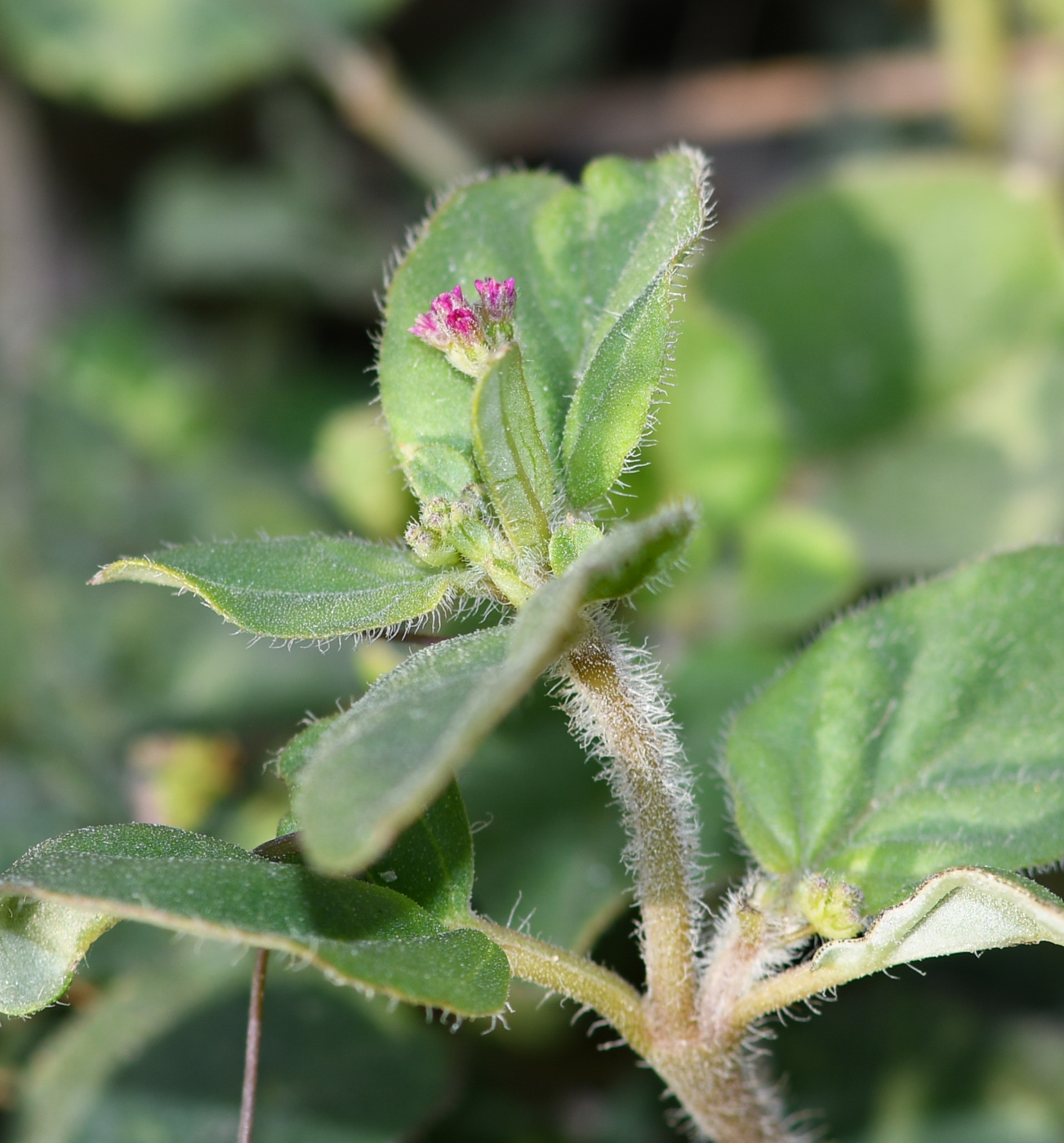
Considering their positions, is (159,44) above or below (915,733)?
above

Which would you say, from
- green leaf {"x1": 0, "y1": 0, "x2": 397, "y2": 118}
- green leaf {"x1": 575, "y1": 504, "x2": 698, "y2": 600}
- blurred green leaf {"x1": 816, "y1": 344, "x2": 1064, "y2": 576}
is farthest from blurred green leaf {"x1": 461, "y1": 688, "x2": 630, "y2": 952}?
green leaf {"x1": 0, "y1": 0, "x2": 397, "y2": 118}

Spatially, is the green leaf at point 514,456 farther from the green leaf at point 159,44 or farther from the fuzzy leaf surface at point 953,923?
the green leaf at point 159,44

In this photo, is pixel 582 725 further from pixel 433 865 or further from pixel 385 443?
pixel 385 443

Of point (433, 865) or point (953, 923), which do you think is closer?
point (953, 923)

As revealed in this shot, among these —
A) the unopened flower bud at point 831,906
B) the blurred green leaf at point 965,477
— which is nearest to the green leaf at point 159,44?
the blurred green leaf at point 965,477

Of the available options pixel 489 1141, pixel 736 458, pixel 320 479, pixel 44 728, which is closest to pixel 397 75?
pixel 320 479

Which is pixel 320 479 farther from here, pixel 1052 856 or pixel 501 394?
pixel 1052 856

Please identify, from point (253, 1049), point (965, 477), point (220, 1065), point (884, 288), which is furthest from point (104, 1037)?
point (884, 288)
